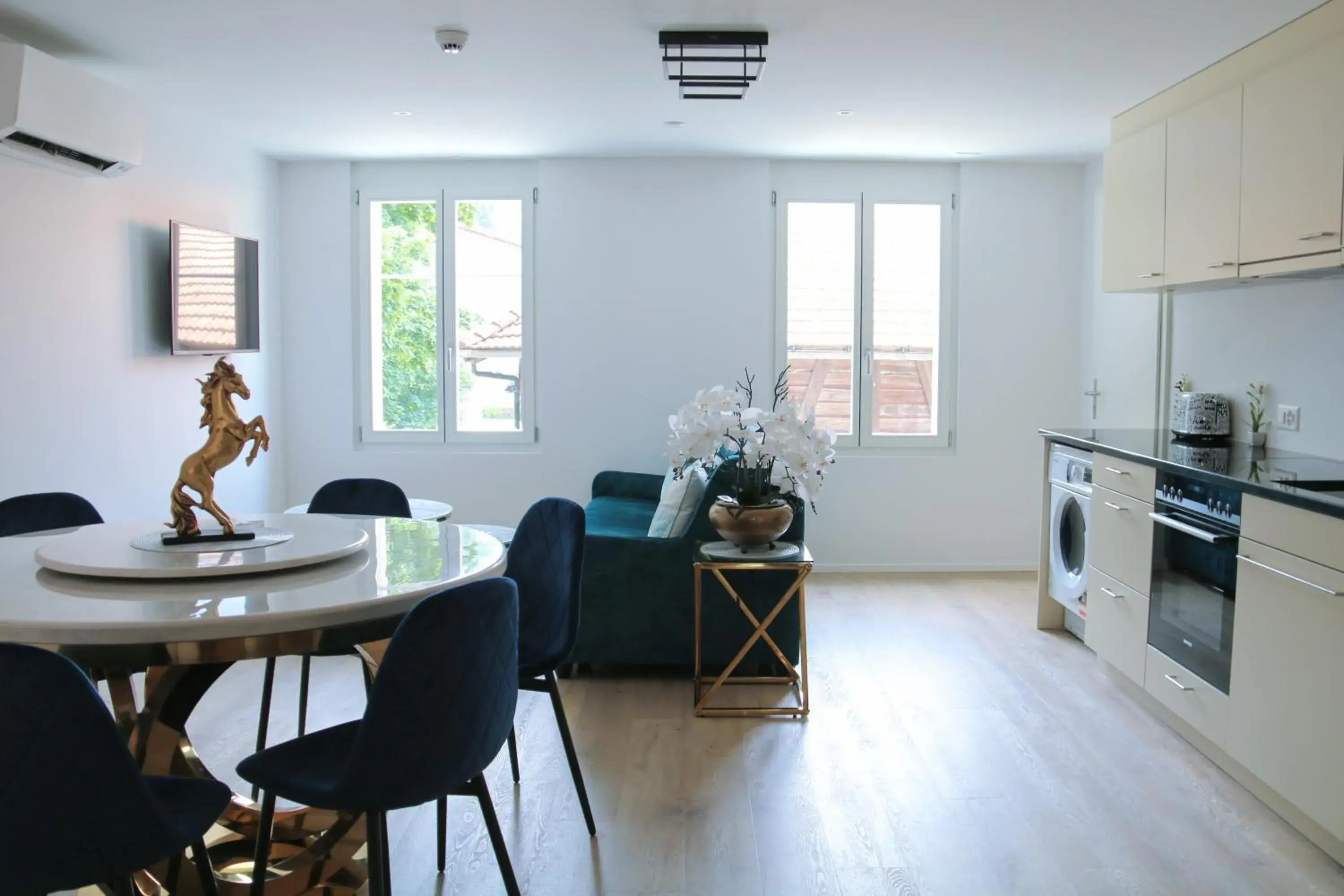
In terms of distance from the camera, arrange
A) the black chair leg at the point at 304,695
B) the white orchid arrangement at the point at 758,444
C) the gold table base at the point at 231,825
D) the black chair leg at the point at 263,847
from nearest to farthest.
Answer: the black chair leg at the point at 263,847
the gold table base at the point at 231,825
the black chair leg at the point at 304,695
the white orchid arrangement at the point at 758,444

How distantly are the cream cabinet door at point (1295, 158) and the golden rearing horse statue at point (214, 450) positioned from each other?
3131 millimetres

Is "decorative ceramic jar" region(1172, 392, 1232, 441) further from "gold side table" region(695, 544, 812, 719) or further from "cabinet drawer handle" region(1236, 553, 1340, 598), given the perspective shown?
"gold side table" region(695, 544, 812, 719)

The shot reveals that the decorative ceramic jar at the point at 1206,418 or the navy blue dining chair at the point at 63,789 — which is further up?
the decorative ceramic jar at the point at 1206,418

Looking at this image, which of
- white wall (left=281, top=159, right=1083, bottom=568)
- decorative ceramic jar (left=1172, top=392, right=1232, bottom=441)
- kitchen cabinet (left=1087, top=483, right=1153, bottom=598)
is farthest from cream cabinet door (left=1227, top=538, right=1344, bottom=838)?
white wall (left=281, top=159, right=1083, bottom=568)

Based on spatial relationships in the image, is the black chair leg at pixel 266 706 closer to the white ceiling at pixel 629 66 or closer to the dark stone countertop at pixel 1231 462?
the white ceiling at pixel 629 66

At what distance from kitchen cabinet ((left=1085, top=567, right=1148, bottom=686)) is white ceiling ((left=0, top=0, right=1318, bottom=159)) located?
1982mm

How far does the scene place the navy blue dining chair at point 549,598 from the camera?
8.80 feet

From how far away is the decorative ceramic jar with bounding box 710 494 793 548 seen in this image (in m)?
3.70

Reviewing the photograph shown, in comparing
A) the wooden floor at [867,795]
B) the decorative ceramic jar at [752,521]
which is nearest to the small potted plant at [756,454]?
the decorative ceramic jar at [752,521]

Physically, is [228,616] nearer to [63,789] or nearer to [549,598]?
[63,789]

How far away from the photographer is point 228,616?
1.84 meters

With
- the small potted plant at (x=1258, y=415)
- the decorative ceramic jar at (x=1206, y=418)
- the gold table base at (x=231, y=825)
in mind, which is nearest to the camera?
the gold table base at (x=231, y=825)

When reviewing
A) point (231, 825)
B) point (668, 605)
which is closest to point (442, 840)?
point (231, 825)

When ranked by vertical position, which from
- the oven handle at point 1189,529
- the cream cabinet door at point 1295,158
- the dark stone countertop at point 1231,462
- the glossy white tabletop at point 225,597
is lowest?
the oven handle at point 1189,529
